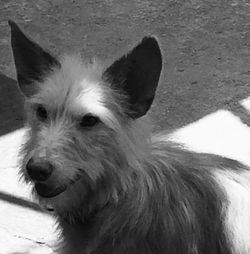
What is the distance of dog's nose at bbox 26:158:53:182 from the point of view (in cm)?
285

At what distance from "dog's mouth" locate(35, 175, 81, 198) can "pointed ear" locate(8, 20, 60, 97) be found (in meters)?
0.43

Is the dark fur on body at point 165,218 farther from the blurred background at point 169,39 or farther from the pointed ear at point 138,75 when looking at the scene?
the blurred background at point 169,39

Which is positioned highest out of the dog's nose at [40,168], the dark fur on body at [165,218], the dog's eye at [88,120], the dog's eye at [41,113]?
the dog's eye at [88,120]

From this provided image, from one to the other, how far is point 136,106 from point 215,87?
2.56m

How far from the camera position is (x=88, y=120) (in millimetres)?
2951

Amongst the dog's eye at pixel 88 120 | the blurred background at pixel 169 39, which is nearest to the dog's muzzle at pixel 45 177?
the dog's eye at pixel 88 120

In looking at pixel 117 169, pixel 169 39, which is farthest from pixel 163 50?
pixel 117 169

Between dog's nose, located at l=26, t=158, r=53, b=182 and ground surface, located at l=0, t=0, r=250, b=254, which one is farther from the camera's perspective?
ground surface, located at l=0, t=0, r=250, b=254

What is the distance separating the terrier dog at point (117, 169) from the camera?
2.94m

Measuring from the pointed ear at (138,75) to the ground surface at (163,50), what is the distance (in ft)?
4.31

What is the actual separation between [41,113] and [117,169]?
39 cm

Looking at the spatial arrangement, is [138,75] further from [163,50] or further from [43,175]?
[163,50]

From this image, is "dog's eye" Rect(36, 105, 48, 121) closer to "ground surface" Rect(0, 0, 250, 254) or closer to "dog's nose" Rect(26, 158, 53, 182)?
"dog's nose" Rect(26, 158, 53, 182)

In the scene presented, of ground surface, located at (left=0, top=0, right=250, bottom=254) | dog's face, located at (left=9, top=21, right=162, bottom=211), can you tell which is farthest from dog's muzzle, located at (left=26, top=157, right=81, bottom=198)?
ground surface, located at (left=0, top=0, right=250, bottom=254)
